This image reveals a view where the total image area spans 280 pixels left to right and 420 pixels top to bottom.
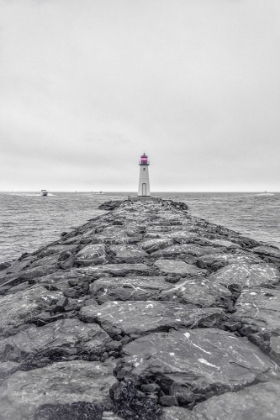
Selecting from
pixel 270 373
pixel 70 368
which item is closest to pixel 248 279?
pixel 270 373

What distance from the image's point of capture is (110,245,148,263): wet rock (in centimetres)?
505

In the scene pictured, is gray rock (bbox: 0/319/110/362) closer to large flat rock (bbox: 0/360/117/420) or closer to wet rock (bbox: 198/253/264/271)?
large flat rock (bbox: 0/360/117/420)

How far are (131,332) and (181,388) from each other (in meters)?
0.77

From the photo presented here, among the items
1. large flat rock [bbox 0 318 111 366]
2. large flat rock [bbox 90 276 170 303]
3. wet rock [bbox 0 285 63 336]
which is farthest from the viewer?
large flat rock [bbox 90 276 170 303]

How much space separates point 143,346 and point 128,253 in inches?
124

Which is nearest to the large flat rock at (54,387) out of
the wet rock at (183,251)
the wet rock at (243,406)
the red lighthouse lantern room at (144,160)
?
the wet rock at (243,406)

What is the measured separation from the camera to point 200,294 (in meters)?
3.35

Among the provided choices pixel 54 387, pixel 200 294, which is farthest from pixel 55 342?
pixel 200 294

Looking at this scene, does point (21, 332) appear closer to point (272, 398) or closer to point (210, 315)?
point (210, 315)

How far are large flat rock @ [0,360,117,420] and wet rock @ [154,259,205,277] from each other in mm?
2325

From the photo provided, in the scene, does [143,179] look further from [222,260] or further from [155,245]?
[222,260]

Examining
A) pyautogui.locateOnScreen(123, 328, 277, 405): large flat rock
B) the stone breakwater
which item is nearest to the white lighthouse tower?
the stone breakwater

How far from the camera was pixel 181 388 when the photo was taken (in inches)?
71.8

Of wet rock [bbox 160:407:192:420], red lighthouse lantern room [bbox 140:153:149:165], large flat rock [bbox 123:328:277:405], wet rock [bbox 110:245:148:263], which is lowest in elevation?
wet rock [bbox 160:407:192:420]
